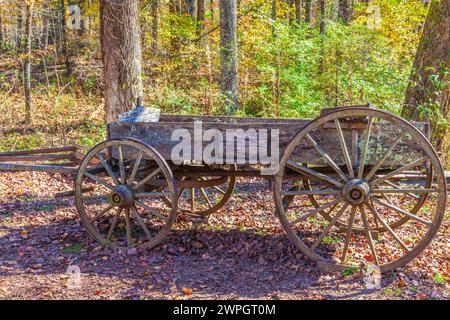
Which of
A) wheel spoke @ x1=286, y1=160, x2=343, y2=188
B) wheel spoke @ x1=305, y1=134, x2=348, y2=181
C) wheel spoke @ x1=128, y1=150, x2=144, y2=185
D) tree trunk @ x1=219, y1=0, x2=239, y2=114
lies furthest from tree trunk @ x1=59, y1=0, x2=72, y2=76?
wheel spoke @ x1=305, y1=134, x2=348, y2=181

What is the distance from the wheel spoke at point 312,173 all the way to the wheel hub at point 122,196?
5.35 ft

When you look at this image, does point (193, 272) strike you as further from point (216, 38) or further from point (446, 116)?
point (216, 38)

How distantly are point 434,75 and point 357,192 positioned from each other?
3.39 m

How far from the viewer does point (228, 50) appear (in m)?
10.9

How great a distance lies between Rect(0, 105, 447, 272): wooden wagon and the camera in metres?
4.27

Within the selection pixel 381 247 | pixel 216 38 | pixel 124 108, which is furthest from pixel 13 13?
pixel 381 247

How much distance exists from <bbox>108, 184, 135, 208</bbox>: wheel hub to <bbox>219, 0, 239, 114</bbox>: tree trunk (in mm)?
6141

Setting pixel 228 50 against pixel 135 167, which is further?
pixel 228 50

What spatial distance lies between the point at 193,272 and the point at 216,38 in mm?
10342

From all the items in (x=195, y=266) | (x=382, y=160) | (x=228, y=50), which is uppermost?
(x=228, y=50)

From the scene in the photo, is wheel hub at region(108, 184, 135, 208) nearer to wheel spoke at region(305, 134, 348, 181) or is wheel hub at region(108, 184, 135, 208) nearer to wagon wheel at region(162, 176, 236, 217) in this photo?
wagon wheel at region(162, 176, 236, 217)

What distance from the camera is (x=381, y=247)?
501 centimetres

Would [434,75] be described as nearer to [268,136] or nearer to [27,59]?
[268,136]

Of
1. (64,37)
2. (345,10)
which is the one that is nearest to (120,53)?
(64,37)
